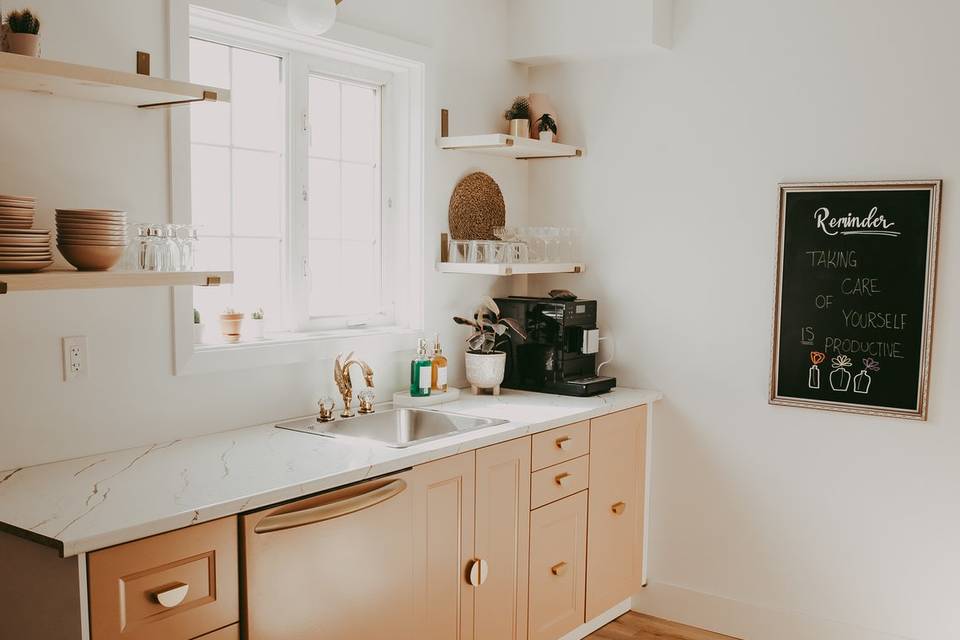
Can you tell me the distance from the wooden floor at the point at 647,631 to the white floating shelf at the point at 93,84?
2.46 metres

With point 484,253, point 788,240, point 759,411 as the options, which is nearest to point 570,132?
point 484,253

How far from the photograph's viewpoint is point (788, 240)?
3357 mm

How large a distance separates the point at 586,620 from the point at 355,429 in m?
1.17

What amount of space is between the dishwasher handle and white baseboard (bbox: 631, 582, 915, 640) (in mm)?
1709

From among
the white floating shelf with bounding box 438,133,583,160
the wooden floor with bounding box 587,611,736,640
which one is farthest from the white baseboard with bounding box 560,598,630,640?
the white floating shelf with bounding box 438,133,583,160

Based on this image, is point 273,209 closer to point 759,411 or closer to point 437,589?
point 437,589

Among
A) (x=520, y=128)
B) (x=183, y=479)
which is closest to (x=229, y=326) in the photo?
(x=183, y=479)

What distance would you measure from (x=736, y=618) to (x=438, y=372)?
5.03 ft

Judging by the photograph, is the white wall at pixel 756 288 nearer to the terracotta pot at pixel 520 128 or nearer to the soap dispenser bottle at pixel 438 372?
the terracotta pot at pixel 520 128

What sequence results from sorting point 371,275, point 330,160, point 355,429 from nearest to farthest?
point 355,429, point 330,160, point 371,275

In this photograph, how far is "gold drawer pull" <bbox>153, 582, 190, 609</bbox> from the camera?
1.88 meters

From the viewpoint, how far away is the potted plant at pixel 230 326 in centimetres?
285

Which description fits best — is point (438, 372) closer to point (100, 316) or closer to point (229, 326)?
point (229, 326)

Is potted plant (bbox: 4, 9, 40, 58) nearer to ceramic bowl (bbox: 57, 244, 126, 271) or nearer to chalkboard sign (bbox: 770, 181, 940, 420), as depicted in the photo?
ceramic bowl (bbox: 57, 244, 126, 271)
